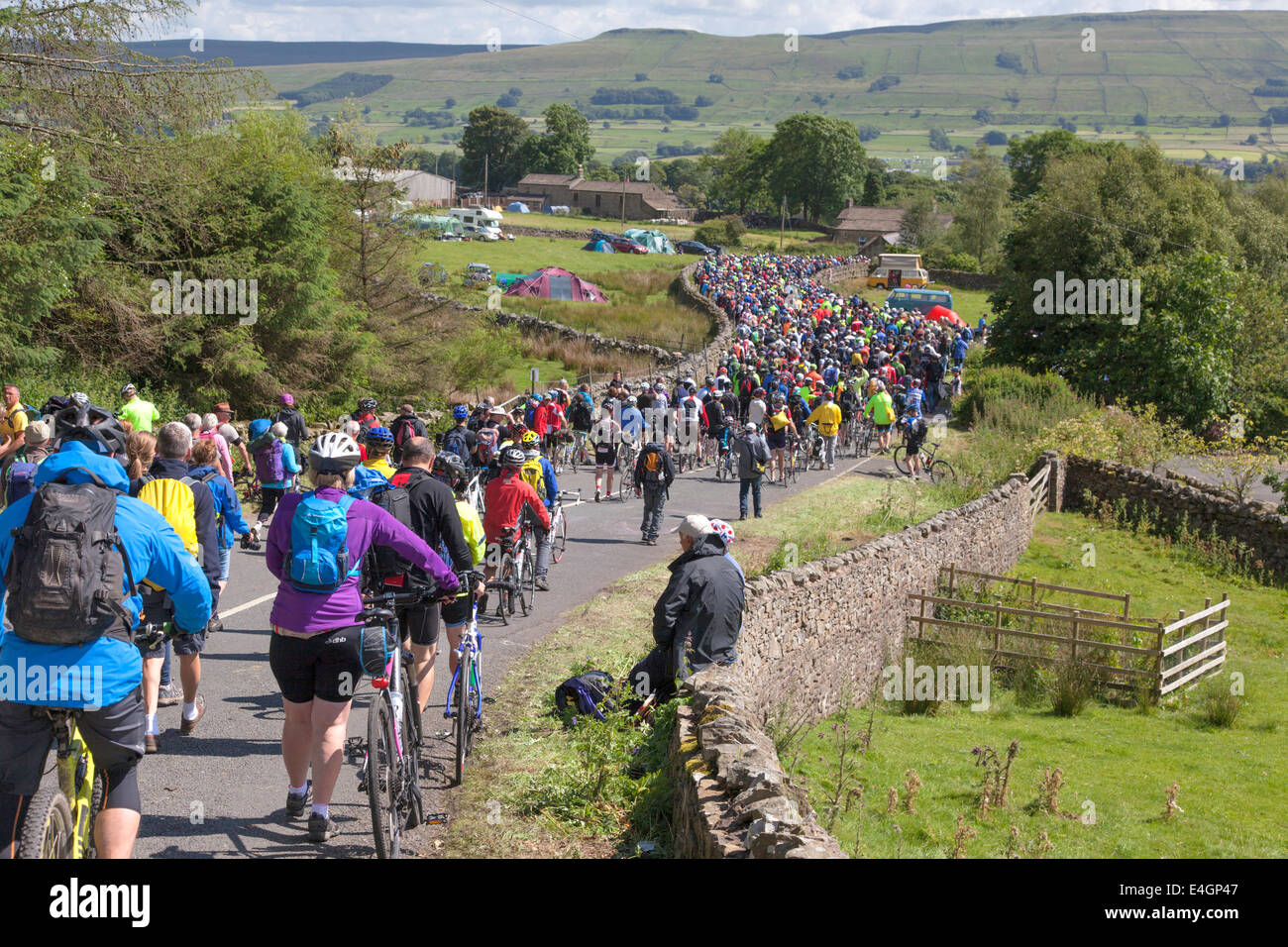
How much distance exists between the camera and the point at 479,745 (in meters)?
7.95

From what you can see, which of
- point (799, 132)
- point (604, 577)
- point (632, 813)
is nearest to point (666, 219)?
point (799, 132)

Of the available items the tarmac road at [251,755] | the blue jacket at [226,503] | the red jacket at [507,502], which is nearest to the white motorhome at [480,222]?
the tarmac road at [251,755]

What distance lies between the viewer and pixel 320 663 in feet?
18.1

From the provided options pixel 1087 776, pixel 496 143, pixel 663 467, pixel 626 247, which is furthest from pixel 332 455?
pixel 496 143

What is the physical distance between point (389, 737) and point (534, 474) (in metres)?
6.11

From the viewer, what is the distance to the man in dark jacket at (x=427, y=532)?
23.1ft

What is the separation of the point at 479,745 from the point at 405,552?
8.16 feet

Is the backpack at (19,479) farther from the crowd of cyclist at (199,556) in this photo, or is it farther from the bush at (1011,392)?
the bush at (1011,392)

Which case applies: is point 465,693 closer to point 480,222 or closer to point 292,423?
point 292,423

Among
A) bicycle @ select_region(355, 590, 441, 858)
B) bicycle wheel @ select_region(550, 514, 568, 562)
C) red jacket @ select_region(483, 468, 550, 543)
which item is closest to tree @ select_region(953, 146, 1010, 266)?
bicycle wheel @ select_region(550, 514, 568, 562)

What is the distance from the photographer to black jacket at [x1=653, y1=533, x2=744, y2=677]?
7961mm

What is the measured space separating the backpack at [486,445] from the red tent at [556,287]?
41395 mm
